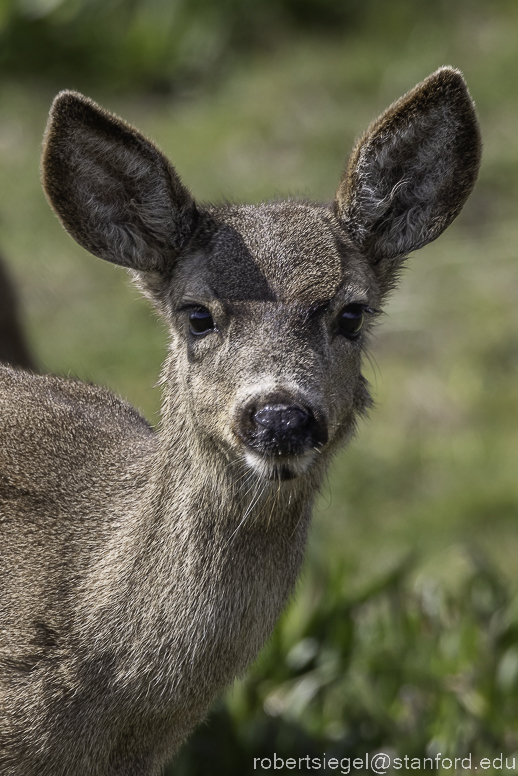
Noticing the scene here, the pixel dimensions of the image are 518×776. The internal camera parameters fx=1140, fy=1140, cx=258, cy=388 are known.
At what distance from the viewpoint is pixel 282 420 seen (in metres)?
3.40

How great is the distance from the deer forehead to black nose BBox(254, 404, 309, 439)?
52 centimetres

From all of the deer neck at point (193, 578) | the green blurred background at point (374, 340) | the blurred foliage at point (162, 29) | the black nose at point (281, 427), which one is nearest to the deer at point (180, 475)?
the deer neck at point (193, 578)

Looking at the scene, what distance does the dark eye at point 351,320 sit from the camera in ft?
13.0

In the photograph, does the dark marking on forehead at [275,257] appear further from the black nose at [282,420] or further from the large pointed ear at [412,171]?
the black nose at [282,420]

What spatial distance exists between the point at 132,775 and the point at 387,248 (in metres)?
2.17

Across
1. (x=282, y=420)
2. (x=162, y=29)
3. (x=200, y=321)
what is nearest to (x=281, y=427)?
(x=282, y=420)

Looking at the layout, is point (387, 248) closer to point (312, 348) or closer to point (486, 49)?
point (312, 348)

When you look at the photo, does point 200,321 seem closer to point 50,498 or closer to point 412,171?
point 50,498

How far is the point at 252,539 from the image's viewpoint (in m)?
3.98

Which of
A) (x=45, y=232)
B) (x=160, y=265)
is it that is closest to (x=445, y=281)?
(x=45, y=232)

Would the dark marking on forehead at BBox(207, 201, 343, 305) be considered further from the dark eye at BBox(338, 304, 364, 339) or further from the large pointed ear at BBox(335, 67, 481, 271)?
the large pointed ear at BBox(335, 67, 481, 271)

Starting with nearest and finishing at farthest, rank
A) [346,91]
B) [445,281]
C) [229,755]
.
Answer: [229,755]
[445,281]
[346,91]

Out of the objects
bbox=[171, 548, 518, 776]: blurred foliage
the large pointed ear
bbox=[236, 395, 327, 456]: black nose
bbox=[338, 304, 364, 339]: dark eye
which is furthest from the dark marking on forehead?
bbox=[171, 548, 518, 776]: blurred foliage

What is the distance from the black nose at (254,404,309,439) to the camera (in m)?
3.39
